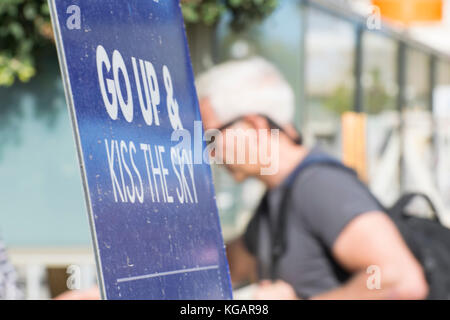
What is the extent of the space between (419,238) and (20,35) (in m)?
3.58

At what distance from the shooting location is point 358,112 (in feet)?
21.8

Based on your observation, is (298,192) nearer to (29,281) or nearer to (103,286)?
(103,286)

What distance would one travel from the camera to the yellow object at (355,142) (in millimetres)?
6316

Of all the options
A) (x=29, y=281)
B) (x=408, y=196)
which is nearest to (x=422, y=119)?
(x=29, y=281)

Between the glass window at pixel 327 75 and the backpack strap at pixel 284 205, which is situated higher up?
the glass window at pixel 327 75

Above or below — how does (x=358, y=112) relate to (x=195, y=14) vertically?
below

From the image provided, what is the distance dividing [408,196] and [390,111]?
5.25 metres

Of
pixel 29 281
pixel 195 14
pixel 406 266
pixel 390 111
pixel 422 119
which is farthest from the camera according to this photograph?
pixel 422 119

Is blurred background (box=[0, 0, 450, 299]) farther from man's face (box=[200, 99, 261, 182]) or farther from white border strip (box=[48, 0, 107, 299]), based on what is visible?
white border strip (box=[48, 0, 107, 299])

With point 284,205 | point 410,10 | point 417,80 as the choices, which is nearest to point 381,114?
point 410,10

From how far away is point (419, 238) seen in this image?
2359 millimetres

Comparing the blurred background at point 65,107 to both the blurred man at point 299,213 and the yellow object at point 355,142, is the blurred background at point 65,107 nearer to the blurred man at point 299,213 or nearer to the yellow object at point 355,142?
the yellow object at point 355,142

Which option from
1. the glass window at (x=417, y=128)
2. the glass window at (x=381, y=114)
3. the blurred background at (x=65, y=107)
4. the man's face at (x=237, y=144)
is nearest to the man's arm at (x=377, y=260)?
the man's face at (x=237, y=144)

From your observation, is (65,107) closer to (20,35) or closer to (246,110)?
(20,35)
